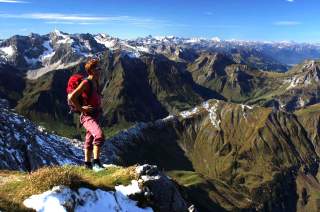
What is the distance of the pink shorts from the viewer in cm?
2789

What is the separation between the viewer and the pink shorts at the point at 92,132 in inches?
1098

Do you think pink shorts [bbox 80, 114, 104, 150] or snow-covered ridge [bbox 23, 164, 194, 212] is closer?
snow-covered ridge [bbox 23, 164, 194, 212]

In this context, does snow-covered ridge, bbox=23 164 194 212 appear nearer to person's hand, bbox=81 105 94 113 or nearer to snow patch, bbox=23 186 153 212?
Answer: snow patch, bbox=23 186 153 212

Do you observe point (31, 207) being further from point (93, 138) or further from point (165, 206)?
point (165, 206)

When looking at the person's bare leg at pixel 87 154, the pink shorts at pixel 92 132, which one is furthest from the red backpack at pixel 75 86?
the person's bare leg at pixel 87 154

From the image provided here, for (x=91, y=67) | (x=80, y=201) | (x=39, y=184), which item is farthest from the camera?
(x=91, y=67)

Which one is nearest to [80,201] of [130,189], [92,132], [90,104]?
[92,132]

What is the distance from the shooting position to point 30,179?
24.5m

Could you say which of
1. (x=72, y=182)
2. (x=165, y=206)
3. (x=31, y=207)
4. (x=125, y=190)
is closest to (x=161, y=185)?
(x=165, y=206)

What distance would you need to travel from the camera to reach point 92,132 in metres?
28.0

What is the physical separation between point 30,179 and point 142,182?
27.1ft

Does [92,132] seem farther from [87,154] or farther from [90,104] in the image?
[87,154]

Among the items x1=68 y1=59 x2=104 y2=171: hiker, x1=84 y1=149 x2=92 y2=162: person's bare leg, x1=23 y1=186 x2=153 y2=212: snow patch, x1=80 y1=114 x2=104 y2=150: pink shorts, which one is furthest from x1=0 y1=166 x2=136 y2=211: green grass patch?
x1=68 y1=59 x2=104 y2=171: hiker

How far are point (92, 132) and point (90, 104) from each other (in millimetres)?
1684
